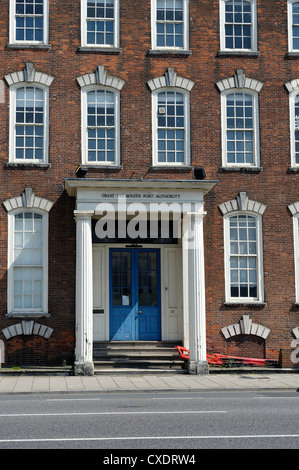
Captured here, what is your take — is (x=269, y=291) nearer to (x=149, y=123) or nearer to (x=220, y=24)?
(x=149, y=123)

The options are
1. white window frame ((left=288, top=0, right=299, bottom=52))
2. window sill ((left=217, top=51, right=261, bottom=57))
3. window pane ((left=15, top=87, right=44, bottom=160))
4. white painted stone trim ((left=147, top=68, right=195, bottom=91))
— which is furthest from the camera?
Answer: white window frame ((left=288, top=0, right=299, bottom=52))

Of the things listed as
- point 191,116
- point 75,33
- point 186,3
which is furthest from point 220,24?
point 75,33

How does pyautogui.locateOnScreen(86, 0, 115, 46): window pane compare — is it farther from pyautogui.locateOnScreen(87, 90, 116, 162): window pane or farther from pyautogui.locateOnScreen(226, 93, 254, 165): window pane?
pyautogui.locateOnScreen(226, 93, 254, 165): window pane

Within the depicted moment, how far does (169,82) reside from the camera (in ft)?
64.8

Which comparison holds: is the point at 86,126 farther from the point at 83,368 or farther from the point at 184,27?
the point at 83,368

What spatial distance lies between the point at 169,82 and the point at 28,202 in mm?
5464

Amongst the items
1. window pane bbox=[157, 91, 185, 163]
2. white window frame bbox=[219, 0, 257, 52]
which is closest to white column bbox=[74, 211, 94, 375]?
window pane bbox=[157, 91, 185, 163]

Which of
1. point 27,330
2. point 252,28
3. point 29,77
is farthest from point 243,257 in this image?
point 29,77

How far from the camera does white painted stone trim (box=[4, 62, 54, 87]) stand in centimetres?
1933

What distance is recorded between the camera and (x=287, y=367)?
18.7m

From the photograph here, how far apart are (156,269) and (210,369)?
3.67 m

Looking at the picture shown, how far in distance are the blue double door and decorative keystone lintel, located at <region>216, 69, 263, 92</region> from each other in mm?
5361

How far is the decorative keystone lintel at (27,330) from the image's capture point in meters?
18.6
